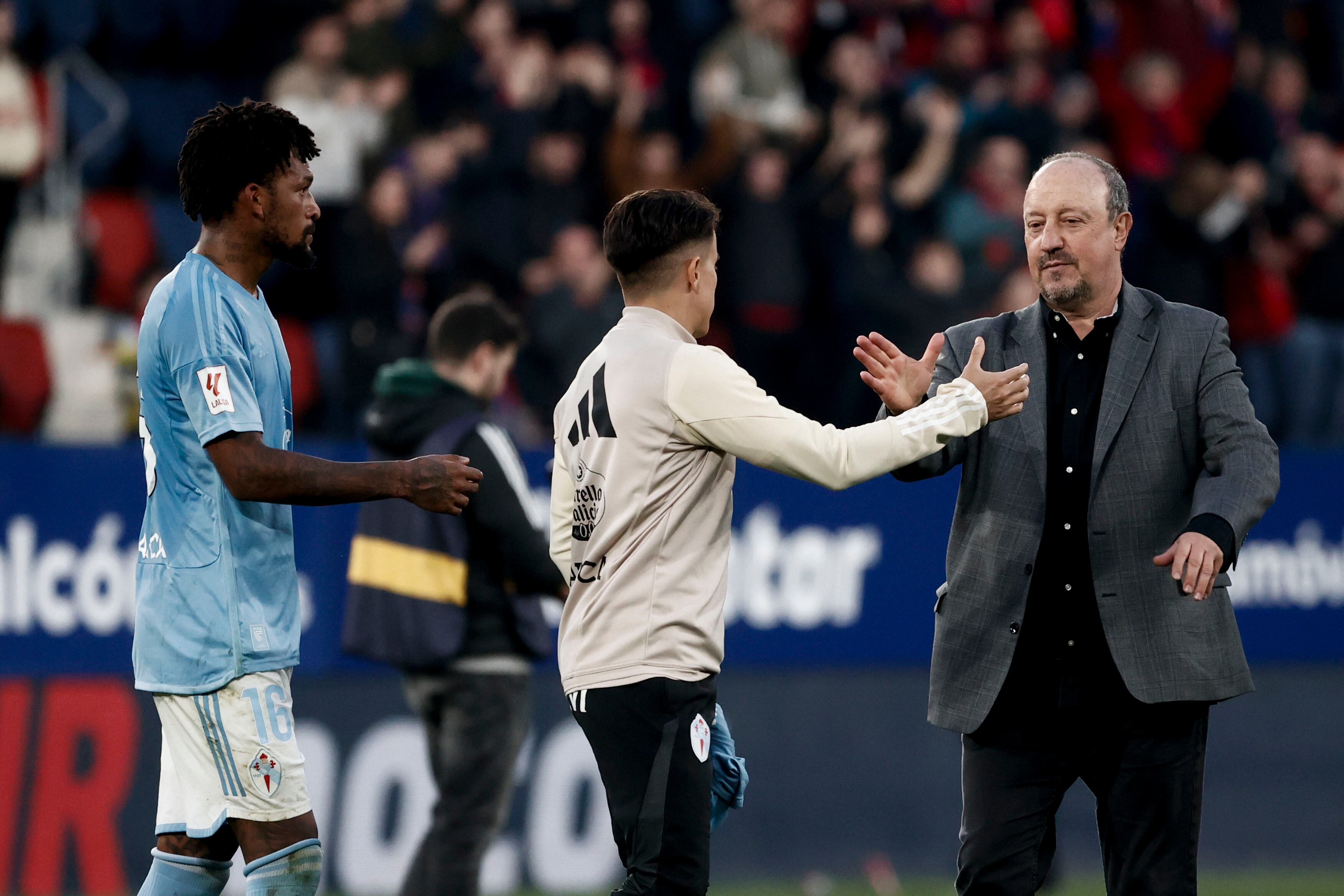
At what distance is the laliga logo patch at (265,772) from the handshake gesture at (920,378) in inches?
71.2

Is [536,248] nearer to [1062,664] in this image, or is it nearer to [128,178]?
[128,178]

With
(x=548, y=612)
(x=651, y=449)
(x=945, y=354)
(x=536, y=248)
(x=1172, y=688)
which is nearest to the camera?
(x=651, y=449)

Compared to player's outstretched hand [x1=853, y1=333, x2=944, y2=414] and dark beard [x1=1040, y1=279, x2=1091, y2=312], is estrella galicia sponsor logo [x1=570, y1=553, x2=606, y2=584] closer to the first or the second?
player's outstretched hand [x1=853, y1=333, x2=944, y2=414]

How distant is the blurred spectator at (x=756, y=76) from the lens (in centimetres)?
1206

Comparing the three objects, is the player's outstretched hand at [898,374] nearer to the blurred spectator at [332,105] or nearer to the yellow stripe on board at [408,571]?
the yellow stripe on board at [408,571]

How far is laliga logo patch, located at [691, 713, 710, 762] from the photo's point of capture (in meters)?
4.37

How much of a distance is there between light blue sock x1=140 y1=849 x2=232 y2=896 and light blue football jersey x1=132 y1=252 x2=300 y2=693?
427mm

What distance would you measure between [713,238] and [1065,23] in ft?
33.6

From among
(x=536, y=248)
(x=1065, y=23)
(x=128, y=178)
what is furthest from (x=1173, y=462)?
(x=1065, y=23)

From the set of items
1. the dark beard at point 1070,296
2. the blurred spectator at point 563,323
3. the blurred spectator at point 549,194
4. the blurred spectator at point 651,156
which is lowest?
the dark beard at point 1070,296

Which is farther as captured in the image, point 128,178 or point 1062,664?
point 128,178

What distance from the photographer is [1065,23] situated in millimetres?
13953

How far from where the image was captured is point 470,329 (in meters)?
6.64

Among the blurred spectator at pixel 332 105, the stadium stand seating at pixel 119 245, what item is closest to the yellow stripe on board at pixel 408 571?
the stadium stand seating at pixel 119 245
